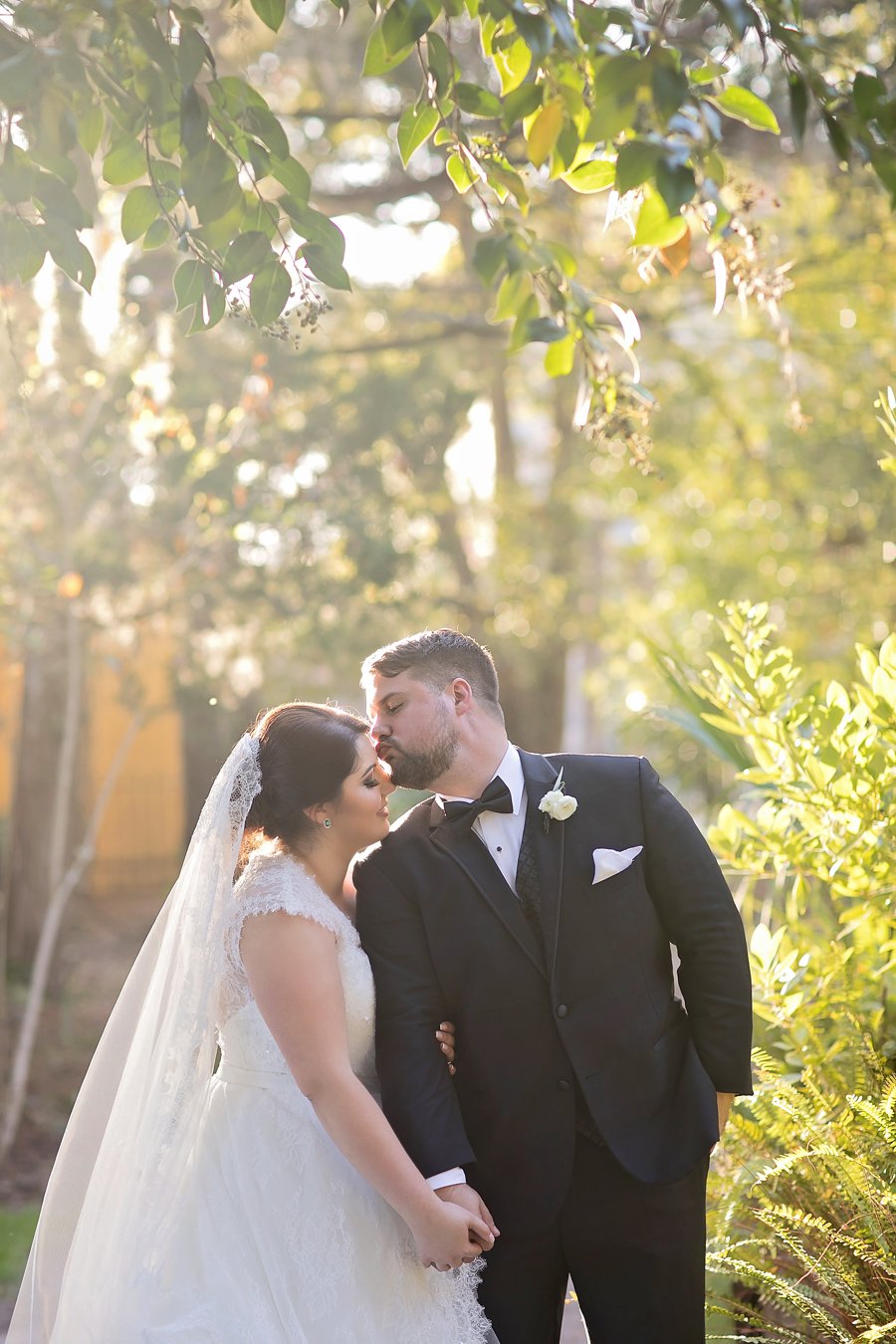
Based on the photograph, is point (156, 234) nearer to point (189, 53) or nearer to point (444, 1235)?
point (189, 53)

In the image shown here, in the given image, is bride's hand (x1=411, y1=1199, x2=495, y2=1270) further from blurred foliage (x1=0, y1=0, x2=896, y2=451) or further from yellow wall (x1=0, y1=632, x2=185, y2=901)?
yellow wall (x1=0, y1=632, x2=185, y2=901)

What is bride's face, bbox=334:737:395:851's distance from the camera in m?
2.98

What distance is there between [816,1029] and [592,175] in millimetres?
2570

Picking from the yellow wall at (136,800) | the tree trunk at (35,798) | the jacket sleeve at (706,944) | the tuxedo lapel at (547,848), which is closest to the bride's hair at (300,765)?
the tuxedo lapel at (547,848)

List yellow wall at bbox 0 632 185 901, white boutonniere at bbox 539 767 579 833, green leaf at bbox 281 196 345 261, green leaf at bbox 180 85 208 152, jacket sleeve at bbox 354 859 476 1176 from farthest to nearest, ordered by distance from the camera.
Answer: yellow wall at bbox 0 632 185 901
white boutonniere at bbox 539 767 579 833
jacket sleeve at bbox 354 859 476 1176
green leaf at bbox 281 196 345 261
green leaf at bbox 180 85 208 152

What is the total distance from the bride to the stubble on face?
60mm

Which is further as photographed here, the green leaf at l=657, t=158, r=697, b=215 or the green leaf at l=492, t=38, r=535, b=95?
the green leaf at l=492, t=38, r=535, b=95

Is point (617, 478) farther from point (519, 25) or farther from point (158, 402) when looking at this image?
point (519, 25)

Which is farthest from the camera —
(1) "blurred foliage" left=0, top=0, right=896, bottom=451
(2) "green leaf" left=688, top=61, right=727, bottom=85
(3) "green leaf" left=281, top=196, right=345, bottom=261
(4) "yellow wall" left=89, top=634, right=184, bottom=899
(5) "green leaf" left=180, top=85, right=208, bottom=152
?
(4) "yellow wall" left=89, top=634, right=184, bottom=899

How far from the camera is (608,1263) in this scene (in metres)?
2.86

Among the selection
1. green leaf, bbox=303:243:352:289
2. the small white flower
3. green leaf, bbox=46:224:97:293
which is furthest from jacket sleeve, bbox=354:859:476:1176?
green leaf, bbox=46:224:97:293

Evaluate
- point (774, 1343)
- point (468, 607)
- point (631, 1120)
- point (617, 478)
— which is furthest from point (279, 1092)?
point (617, 478)

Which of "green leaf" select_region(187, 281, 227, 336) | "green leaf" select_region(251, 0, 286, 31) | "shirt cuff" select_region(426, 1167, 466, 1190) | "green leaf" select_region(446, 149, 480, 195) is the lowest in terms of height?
"shirt cuff" select_region(426, 1167, 466, 1190)

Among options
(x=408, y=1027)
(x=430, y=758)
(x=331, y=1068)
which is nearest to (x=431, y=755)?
(x=430, y=758)
